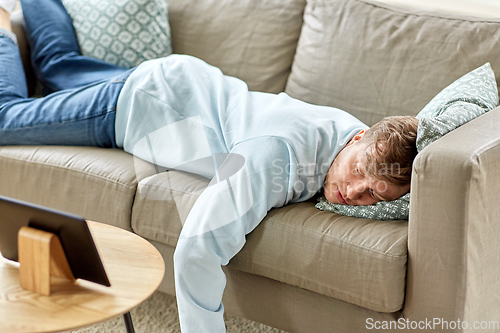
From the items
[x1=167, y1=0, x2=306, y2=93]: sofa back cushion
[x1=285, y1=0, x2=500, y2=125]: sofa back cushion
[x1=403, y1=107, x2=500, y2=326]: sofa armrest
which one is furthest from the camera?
[x1=167, y1=0, x2=306, y2=93]: sofa back cushion

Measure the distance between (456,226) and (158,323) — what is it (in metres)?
0.87

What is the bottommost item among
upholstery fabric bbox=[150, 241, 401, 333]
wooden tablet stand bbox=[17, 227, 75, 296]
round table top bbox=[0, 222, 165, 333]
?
upholstery fabric bbox=[150, 241, 401, 333]

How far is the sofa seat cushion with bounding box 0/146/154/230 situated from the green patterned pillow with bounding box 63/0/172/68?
19.9 inches

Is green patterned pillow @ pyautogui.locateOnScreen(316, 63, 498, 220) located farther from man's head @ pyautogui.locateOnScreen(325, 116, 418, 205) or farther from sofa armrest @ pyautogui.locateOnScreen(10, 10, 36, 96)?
sofa armrest @ pyautogui.locateOnScreen(10, 10, 36, 96)

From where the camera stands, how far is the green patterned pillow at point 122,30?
1848 mm

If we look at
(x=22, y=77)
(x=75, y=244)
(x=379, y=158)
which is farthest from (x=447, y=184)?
(x=22, y=77)

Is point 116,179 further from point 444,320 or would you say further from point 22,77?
point 444,320

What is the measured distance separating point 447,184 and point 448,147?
7cm

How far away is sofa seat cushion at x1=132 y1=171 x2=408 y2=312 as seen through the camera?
102 centimetres

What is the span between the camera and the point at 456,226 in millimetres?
936

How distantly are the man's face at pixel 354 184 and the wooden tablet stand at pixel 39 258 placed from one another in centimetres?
64

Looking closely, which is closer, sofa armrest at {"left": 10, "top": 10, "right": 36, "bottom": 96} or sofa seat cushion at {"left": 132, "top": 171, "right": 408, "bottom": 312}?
sofa seat cushion at {"left": 132, "top": 171, "right": 408, "bottom": 312}

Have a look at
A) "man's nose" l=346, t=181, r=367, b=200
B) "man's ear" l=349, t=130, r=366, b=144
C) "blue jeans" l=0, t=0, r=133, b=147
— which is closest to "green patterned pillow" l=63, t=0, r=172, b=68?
"blue jeans" l=0, t=0, r=133, b=147

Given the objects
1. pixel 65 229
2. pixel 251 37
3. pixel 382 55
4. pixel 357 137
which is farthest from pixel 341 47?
pixel 65 229
